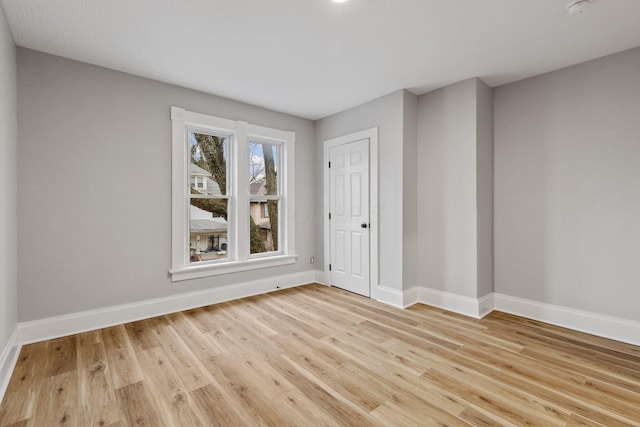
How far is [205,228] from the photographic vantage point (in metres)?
3.84

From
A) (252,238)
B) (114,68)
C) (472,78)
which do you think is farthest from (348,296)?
(114,68)

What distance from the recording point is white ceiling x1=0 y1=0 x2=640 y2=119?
2.14 meters

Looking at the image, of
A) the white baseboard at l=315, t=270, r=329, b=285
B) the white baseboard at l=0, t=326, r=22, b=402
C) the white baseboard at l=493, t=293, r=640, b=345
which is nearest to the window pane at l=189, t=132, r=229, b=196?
the white baseboard at l=315, t=270, r=329, b=285

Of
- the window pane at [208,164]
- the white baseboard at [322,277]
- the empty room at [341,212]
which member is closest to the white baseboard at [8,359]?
the empty room at [341,212]

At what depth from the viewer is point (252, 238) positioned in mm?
4266

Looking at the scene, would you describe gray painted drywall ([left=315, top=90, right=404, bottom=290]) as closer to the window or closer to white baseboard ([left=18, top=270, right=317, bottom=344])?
the window

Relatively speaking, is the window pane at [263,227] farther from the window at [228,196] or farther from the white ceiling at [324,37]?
the white ceiling at [324,37]

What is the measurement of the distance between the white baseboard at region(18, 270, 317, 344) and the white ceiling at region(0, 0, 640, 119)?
2.46 m

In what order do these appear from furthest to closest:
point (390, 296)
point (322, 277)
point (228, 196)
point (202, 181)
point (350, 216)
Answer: point (322, 277), point (350, 216), point (228, 196), point (202, 181), point (390, 296)

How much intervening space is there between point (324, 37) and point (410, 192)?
6.65 feet

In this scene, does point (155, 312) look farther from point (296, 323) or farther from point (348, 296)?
point (348, 296)

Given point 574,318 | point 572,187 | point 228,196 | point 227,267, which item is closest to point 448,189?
point 572,187

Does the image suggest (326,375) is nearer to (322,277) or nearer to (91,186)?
(322,277)

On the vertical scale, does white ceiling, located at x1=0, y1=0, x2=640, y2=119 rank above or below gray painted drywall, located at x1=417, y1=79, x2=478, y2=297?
above
